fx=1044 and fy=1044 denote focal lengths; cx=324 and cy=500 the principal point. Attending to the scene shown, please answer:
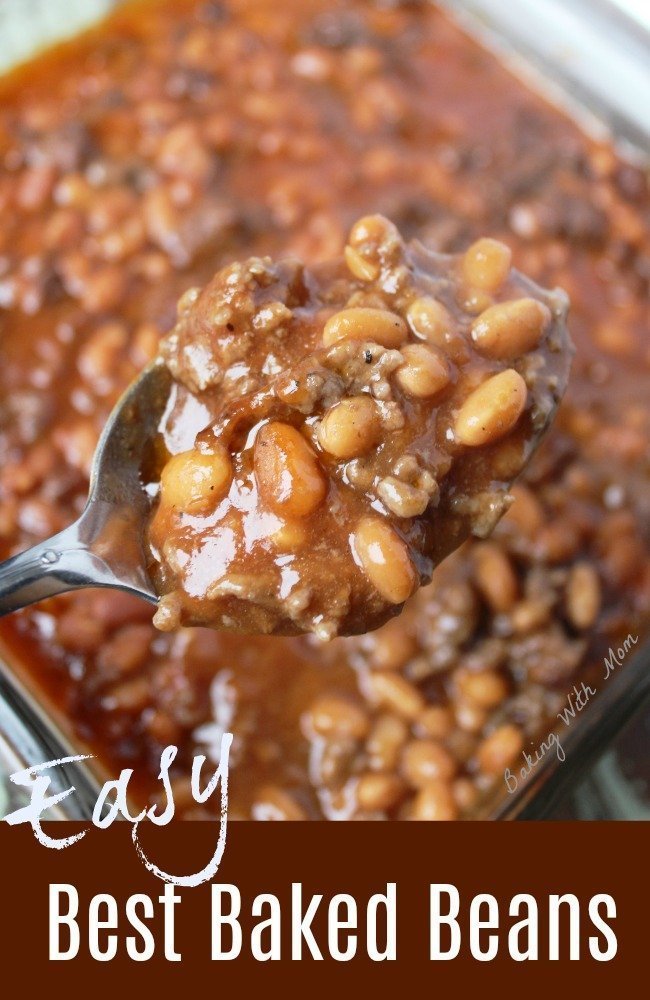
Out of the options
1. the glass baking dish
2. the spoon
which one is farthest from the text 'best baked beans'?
the glass baking dish

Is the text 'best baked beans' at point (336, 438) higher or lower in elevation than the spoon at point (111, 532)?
higher

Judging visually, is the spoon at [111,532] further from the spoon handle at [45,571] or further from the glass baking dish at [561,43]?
the glass baking dish at [561,43]

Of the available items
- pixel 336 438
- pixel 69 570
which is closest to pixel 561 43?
pixel 336 438

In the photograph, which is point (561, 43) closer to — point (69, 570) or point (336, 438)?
point (336, 438)

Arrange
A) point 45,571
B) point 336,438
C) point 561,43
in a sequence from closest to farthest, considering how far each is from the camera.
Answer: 1. point 336,438
2. point 45,571
3. point 561,43

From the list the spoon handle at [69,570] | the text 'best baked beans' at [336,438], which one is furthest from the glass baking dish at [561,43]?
the spoon handle at [69,570]

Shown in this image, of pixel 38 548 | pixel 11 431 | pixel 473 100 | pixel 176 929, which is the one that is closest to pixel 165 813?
pixel 176 929

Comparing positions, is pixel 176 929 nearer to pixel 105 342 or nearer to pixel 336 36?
pixel 105 342

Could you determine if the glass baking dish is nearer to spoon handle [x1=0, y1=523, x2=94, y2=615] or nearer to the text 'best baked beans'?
the text 'best baked beans'
